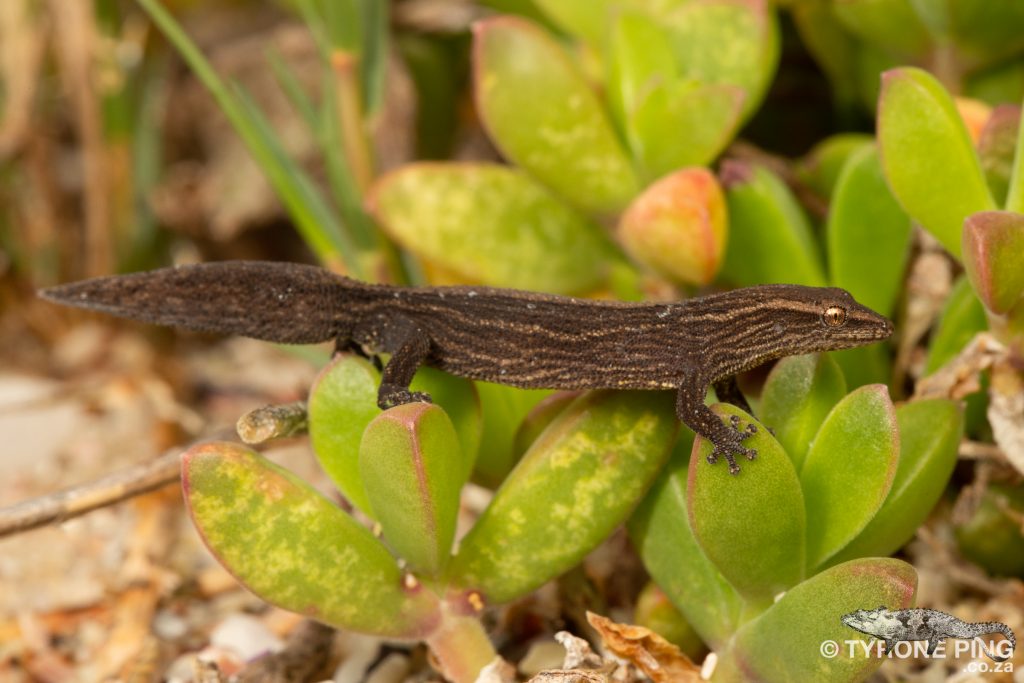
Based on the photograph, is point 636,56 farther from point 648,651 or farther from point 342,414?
point 648,651

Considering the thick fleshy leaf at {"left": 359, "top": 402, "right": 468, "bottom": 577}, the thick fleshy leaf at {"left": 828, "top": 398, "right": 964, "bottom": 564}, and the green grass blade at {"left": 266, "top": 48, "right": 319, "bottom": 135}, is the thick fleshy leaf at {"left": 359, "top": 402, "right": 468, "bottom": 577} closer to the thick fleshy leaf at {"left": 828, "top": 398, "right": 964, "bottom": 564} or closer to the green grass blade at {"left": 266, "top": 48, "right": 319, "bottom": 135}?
the thick fleshy leaf at {"left": 828, "top": 398, "right": 964, "bottom": 564}

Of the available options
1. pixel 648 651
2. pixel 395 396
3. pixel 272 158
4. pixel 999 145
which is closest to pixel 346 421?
pixel 395 396

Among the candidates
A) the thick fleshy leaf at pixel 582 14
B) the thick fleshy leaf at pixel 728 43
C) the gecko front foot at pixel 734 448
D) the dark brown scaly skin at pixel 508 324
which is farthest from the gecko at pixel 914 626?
the thick fleshy leaf at pixel 582 14

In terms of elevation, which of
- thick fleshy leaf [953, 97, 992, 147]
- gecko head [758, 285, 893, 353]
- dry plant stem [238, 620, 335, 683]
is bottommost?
dry plant stem [238, 620, 335, 683]

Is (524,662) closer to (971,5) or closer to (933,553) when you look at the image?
(933,553)

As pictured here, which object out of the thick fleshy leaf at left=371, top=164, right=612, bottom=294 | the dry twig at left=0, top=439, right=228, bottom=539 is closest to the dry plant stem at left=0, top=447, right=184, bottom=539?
the dry twig at left=0, top=439, right=228, bottom=539

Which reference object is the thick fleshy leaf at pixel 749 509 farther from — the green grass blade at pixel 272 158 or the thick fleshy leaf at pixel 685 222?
the green grass blade at pixel 272 158

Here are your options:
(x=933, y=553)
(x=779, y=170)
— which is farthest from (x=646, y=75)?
(x=933, y=553)
